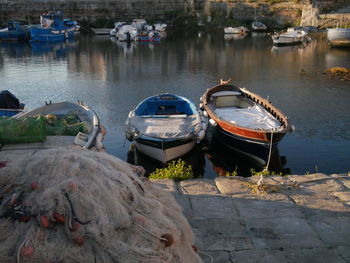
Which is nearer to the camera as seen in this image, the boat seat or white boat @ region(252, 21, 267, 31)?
the boat seat

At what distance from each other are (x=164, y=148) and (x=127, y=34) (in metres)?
39.4

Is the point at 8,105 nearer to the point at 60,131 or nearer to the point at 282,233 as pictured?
the point at 60,131

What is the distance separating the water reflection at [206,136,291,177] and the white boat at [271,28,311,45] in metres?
32.6

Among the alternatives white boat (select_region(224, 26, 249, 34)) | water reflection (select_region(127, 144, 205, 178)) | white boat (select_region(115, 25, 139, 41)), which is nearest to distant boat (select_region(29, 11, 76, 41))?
white boat (select_region(115, 25, 139, 41))

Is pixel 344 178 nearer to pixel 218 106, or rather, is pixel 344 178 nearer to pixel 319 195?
pixel 319 195

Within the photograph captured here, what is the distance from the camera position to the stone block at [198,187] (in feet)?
22.1

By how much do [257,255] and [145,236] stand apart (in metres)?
2.46

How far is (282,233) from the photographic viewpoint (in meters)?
5.32

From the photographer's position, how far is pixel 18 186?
2.86 m

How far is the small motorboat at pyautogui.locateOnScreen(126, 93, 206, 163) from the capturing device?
479 inches

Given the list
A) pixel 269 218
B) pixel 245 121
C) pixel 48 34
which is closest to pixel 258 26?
pixel 48 34

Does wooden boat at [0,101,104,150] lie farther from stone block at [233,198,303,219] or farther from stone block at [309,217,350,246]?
stone block at [309,217,350,246]

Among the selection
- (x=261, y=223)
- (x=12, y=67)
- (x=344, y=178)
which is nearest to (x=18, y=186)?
(x=261, y=223)

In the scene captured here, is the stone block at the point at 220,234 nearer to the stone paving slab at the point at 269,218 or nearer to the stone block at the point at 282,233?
the stone paving slab at the point at 269,218
